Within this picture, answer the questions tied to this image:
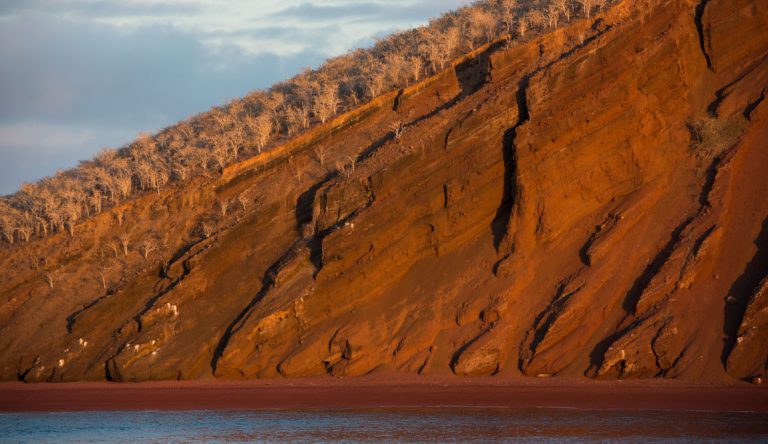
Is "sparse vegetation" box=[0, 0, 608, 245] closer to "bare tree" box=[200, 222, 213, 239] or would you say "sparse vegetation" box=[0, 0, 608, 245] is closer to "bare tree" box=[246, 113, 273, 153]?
"bare tree" box=[246, 113, 273, 153]

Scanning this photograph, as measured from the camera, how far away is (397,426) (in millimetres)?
22500

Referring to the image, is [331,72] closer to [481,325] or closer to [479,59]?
[479,59]

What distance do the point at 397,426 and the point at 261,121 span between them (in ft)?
68.0

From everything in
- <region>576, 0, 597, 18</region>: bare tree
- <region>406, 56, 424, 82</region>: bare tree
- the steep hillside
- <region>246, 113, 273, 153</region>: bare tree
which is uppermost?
<region>576, 0, 597, 18</region>: bare tree

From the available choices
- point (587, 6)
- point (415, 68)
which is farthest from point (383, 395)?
point (415, 68)

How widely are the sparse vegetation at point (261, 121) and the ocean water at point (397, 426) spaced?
12184 millimetres

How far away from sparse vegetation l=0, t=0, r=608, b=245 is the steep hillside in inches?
156

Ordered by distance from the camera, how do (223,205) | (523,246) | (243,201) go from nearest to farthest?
(523,246)
(243,201)
(223,205)

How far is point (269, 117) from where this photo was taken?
4138cm

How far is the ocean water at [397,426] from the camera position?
2045cm

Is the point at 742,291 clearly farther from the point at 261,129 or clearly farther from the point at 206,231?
the point at 261,129

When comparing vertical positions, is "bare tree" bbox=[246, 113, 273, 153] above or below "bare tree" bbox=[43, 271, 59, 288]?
above

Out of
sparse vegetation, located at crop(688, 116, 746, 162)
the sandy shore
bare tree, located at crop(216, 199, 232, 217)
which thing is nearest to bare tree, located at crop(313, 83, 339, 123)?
bare tree, located at crop(216, 199, 232, 217)

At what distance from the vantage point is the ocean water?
20.5 m
